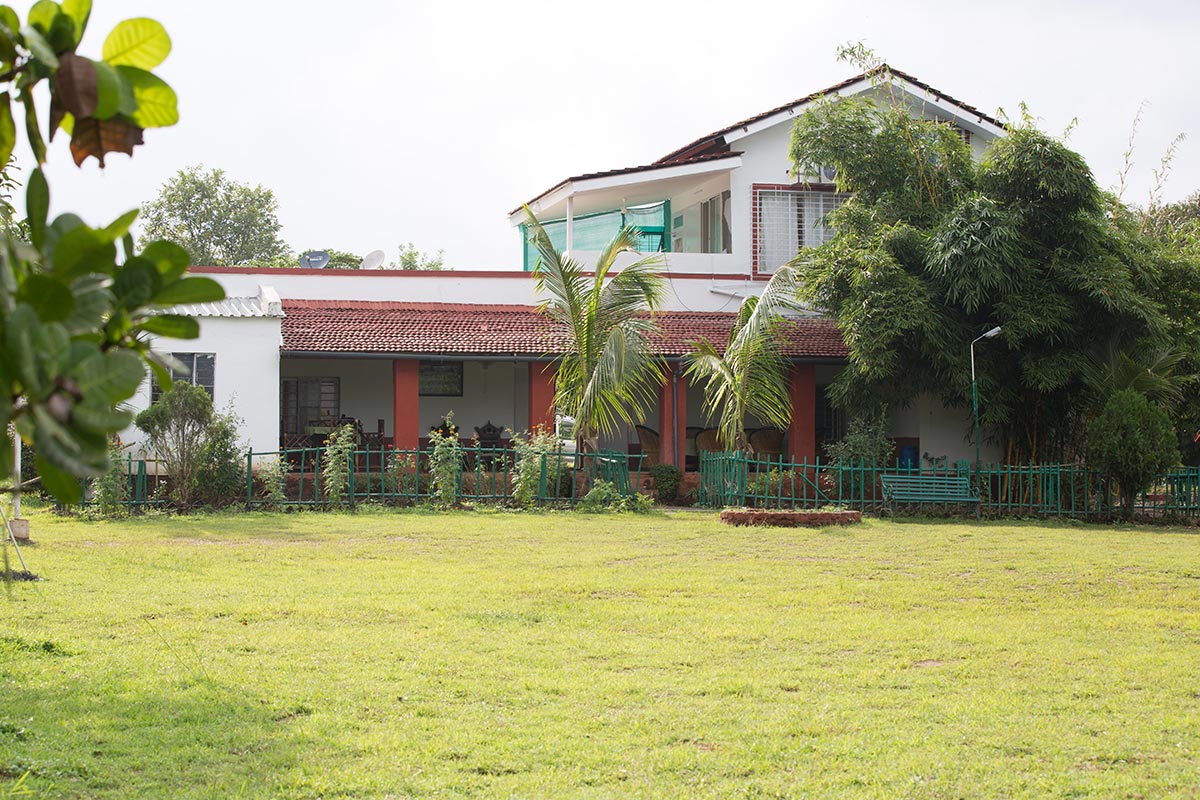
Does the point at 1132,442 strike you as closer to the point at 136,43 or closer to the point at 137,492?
the point at 137,492

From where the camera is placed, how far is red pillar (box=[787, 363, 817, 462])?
74.1ft

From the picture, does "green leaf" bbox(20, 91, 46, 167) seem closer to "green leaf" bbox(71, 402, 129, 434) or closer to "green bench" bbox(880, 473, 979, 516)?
"green leaf" bbox(71, 402, 129, 434)

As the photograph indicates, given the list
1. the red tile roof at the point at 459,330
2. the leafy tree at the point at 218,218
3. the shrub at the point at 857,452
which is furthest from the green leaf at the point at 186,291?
the leafy tree at the point at 218,218

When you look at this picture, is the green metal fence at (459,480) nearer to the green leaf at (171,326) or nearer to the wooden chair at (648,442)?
the wooden chair at (648,442)

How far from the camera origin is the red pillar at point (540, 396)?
21.8m

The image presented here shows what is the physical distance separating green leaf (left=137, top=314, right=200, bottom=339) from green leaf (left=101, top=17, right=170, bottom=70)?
17.4 inches

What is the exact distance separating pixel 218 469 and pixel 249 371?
358 cm

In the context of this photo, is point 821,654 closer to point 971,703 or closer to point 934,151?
point 971,703

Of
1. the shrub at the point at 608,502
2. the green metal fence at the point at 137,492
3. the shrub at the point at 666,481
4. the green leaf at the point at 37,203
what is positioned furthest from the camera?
the shrub at the point at 666,481

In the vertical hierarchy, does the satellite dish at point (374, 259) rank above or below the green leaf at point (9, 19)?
above

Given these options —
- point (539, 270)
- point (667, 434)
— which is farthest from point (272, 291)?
point (667, 434)

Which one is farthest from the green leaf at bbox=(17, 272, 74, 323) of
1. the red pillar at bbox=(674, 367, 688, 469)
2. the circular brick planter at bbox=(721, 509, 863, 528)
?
the red pillar at bbox=(674, 367, 688, 469)

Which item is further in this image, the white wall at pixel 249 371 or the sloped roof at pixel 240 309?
the white wall at pixel 249 371

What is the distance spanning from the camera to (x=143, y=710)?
5816 millimetres
